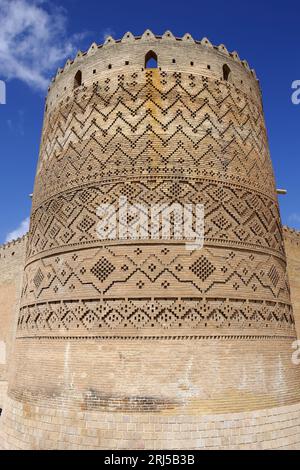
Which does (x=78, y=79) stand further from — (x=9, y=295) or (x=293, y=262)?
(x=293, y=262)

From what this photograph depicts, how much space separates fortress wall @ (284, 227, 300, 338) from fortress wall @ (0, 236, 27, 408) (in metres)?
6.64

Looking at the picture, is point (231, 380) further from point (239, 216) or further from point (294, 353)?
point (239, 216)

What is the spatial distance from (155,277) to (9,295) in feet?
20.1

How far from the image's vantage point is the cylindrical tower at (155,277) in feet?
14.5

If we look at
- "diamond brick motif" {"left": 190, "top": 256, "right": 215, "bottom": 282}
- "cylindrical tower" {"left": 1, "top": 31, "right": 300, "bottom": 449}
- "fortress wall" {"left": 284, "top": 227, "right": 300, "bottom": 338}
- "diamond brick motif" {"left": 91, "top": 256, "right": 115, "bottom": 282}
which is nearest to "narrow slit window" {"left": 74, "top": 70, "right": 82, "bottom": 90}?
"cylindrical tower" {"left": 1, "top": 31, "right": 300, "bottom": 449}

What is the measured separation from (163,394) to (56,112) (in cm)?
509

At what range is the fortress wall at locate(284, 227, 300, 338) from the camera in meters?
8.42

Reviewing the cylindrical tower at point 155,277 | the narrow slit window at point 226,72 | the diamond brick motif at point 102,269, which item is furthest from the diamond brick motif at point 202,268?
the narrow slit window at point 226,72

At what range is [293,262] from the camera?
340 inches

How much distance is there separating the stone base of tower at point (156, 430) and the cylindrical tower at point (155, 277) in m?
0.02

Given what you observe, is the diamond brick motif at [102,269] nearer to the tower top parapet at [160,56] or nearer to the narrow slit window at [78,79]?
the tower top parapet at [160,56]

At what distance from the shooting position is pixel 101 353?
4.63m

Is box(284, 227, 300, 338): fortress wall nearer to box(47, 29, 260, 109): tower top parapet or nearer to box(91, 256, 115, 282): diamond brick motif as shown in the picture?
box(47, 29, 260, 109): tower top parapet
